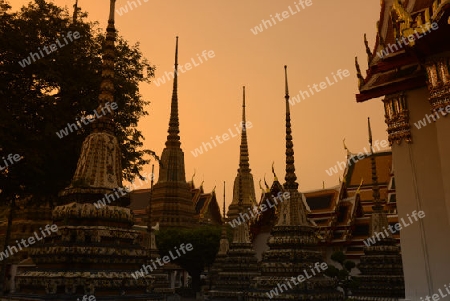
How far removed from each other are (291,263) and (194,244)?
19.3m

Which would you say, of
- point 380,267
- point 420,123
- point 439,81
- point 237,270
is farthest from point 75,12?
point 380,267

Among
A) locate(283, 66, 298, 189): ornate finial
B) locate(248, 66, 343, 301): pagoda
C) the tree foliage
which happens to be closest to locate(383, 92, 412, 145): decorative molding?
locate(283, 66, 298, 189): ornate finial

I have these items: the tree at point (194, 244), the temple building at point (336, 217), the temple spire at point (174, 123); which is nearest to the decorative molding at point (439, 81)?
the temple building at point (336, 217)

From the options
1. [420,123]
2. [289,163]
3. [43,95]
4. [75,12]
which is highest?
[75,12]

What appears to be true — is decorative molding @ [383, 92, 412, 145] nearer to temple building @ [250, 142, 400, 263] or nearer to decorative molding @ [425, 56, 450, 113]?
decorative molding @ [425, 56, 450, 113]

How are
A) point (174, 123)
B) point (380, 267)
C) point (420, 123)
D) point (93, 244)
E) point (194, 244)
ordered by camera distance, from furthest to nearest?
point (174, 123), point (194, 244), point (380, 267), point (420, 123), point (93, 244)

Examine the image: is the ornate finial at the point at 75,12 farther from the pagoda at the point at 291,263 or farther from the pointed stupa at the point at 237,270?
the pointed stupa at the point at 237,270

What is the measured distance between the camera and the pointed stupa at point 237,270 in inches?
720

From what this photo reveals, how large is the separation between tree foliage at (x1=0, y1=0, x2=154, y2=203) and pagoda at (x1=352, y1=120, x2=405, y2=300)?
388 inches

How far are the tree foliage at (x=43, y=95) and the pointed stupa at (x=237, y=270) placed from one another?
7702 millimetres

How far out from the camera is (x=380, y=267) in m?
15.6

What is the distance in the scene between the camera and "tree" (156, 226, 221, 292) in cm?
3072

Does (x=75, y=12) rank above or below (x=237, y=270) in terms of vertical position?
above

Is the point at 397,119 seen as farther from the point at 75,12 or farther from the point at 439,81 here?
the point at 75,12
